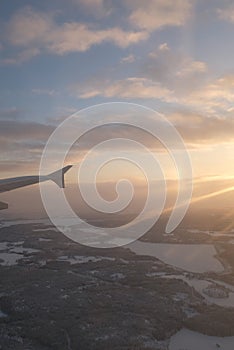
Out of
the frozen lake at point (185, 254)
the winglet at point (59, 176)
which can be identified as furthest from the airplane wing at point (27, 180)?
the frozen lake at point (185, 254)

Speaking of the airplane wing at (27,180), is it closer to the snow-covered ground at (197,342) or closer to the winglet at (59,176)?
the winglet at (59,176)

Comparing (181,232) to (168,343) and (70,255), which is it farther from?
(168,343)

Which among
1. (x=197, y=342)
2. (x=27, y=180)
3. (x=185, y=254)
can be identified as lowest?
(x=197, y=342)

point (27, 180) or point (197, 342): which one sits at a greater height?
point (27, 180)

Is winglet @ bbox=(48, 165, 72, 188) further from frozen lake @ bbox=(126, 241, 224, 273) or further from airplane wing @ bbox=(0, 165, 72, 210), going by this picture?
frozen lake @ bbox=(126, 241, 224, 273)


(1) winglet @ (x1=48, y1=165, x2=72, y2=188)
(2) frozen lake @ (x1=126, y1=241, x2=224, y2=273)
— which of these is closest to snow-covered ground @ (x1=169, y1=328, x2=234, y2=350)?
(1) winglet @ (x1=48, y1=165, x2=72, y2=188)

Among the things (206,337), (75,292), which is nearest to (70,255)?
(75,292)

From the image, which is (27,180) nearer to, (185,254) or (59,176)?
(59,176)

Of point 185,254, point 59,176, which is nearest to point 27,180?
point 59,176

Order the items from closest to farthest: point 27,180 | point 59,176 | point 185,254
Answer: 1. point 27,180
2. point 59,176
3. point 185,254
